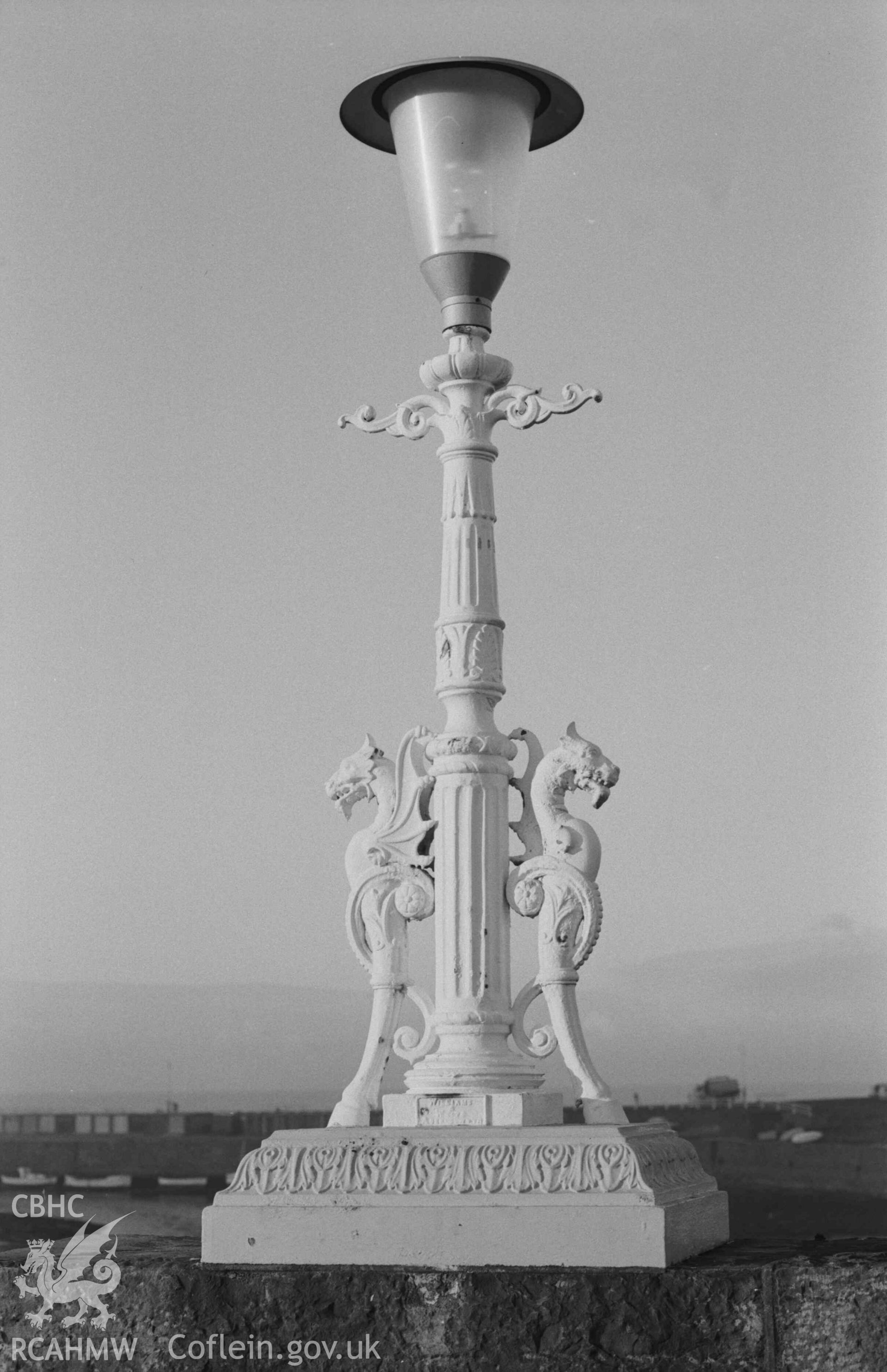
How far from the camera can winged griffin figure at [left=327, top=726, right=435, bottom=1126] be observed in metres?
6.47

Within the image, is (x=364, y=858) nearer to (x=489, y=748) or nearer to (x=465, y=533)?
(x=489, y=748)

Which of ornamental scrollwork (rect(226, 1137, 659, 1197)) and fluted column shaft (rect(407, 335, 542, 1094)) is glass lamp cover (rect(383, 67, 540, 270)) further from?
ornamental scrollwork (rect(226, 1137, 659, 1197))

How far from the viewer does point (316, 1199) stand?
19.5ft

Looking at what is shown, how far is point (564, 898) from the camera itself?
21.1 feet

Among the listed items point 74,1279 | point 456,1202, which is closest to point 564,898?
point 456,1202

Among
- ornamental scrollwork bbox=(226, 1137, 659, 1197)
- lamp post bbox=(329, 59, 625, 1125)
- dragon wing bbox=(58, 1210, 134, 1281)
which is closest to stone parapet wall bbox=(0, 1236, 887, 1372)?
ornamental scrollwork bbox=(226, 1137, 659, 1197)

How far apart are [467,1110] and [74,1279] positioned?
1.48m

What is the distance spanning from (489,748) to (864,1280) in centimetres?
218

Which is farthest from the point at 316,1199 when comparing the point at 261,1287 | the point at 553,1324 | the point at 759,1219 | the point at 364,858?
the point at 759,1219

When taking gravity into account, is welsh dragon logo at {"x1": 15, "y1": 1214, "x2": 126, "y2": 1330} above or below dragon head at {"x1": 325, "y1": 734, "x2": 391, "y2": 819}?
below

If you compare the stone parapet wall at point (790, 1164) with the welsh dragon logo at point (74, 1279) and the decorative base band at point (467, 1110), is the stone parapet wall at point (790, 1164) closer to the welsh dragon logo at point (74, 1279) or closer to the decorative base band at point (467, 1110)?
the decorative base band at point (467, 1110)

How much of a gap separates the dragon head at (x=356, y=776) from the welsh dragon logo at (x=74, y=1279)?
70.0 inches

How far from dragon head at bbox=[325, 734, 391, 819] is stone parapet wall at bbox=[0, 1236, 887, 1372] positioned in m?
1.77

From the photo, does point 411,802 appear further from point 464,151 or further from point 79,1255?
point 464,151
